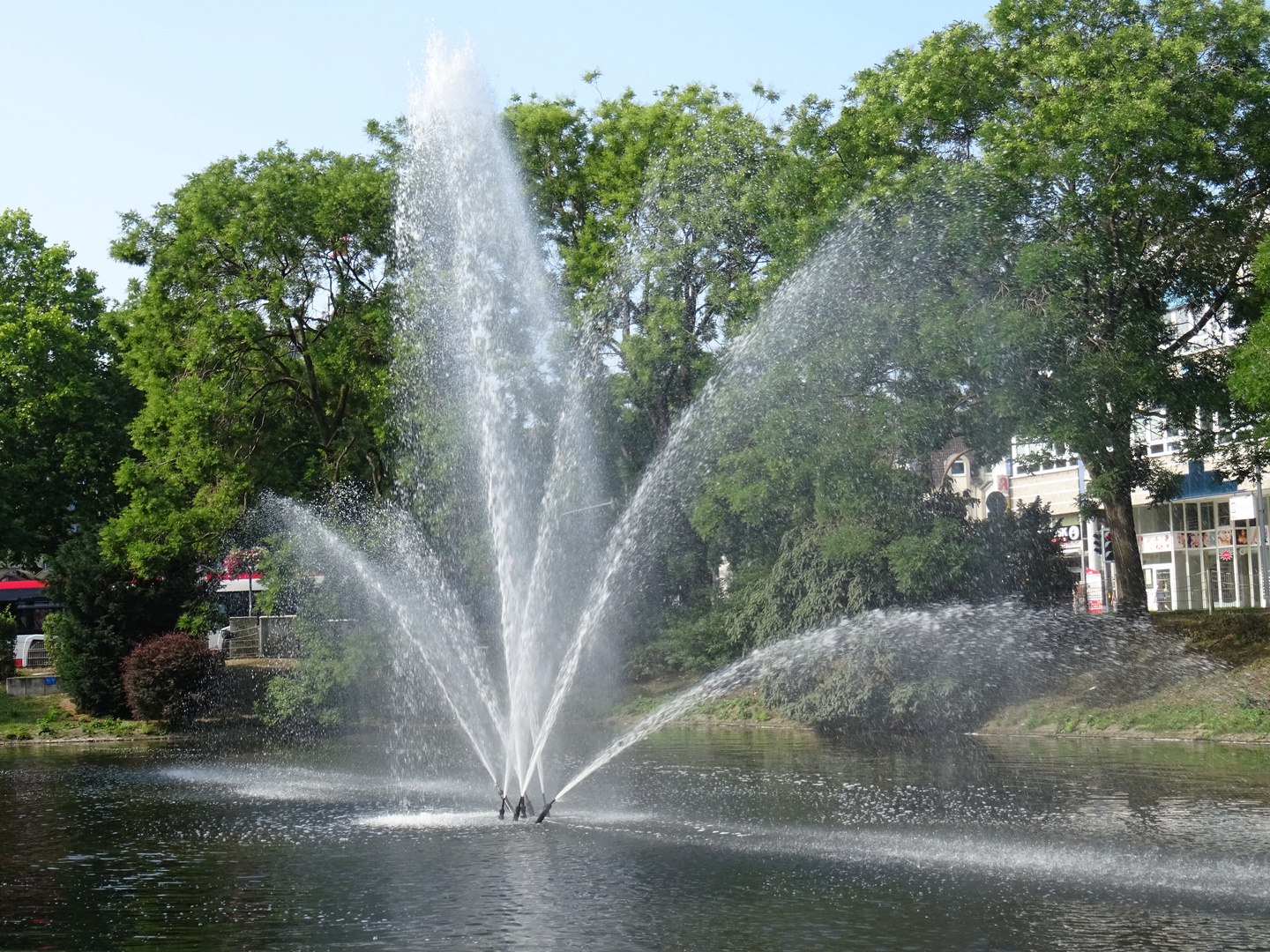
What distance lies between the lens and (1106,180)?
97.4 ft

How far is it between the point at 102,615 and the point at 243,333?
28.9 ft

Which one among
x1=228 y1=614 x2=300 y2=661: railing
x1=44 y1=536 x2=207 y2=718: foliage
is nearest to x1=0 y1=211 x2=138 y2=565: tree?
x1=228 y1=614 x2=300 y2=661: railing

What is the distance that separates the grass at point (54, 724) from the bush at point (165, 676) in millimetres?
518

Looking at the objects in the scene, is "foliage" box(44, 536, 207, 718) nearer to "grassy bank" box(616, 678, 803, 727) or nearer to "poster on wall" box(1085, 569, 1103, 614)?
"grassy bank" box(616, 678, 803, 727)

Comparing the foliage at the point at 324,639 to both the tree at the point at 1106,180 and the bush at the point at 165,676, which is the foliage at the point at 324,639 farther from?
the tree at the point at 1106,180

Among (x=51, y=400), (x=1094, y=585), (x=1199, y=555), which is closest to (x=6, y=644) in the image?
(x=51, y=400)

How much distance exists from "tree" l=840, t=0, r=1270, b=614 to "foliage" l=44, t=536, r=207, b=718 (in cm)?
2333

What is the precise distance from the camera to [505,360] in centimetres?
3672

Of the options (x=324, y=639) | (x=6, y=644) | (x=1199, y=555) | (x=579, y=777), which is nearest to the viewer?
(x=579, y=777)

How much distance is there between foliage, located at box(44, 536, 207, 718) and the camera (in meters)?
38.8

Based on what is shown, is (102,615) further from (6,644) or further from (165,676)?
(6,644)

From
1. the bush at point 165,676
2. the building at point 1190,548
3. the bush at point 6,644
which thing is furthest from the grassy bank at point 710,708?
the bush at point 6,644

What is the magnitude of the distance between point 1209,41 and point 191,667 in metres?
29.0

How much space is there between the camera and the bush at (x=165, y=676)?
3728 cm
